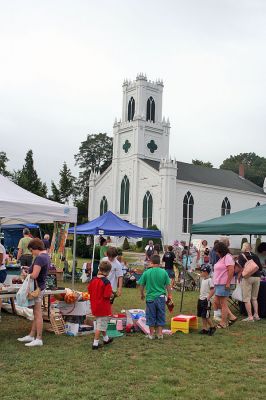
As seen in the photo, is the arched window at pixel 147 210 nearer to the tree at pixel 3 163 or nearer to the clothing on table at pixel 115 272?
the tree at pixel 3 163

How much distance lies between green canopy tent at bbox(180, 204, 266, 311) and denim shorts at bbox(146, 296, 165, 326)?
3.37m

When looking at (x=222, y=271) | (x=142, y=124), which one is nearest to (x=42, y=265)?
(x=222, y=271)

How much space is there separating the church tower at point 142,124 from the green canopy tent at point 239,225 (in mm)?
32548

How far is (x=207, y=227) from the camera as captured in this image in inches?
479

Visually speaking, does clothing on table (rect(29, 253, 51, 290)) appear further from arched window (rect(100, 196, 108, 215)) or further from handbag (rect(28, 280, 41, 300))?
arched window (rect(100, 196, 108, 215))

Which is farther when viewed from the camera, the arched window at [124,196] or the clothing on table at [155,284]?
the arched window at [124,196]

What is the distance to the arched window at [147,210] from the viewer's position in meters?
43.2

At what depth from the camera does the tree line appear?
46.5m

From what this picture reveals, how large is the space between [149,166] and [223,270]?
34.5m

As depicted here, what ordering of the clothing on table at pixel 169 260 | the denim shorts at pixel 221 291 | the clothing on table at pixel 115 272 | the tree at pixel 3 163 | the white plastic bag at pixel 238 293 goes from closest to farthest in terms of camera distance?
the clothing on table at pixel 115 272
the denim shorts at pixel 221 291
the white plastic bag at pixel 238 293
the clothing on table at pixel 169 260
the tree at pixel 3 163

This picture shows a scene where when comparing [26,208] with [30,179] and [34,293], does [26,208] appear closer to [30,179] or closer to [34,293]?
[34,293]

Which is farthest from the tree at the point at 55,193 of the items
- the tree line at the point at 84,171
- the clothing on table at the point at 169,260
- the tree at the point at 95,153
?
the clothing on table at the point at 169,260

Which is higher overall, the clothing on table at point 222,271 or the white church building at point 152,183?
the white church building at point 152,183

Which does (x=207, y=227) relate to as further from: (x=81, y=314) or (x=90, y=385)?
(x=90, y=385)
